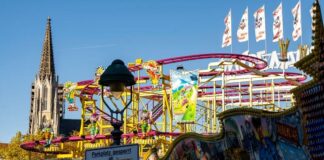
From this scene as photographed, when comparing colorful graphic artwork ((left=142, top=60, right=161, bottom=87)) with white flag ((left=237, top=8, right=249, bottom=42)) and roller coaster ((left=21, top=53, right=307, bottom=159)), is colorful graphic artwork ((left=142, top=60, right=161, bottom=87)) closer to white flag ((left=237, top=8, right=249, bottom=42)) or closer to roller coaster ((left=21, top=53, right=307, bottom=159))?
roller coaster ((left=21, top=53, right=307, bottom=159))

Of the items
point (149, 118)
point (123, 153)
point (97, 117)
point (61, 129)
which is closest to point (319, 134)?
point (123, 153)

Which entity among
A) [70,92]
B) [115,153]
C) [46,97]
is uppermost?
[46,97]

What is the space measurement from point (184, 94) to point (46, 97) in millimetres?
126839

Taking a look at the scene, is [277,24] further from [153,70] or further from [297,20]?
[153,70]

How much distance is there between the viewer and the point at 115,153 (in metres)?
8.34

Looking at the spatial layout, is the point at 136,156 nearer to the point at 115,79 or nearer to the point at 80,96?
the point at 115,79

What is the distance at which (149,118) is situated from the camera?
37.2 m

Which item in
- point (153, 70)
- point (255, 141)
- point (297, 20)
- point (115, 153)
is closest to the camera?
point (115, 153)

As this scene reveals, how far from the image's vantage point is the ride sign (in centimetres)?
822

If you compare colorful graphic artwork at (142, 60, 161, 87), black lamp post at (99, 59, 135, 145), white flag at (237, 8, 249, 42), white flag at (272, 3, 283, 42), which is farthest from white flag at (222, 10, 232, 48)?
black lamp post at (99, 59, 135, 145)

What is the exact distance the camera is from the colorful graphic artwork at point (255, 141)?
37.4ft

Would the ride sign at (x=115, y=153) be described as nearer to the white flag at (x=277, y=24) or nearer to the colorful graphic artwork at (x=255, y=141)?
the colorful graphic artwork at (x=255, y=141)

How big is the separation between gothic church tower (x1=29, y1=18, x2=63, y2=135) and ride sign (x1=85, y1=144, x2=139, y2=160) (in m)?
148

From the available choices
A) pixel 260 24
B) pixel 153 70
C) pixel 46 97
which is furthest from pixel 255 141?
pixel 46 97
